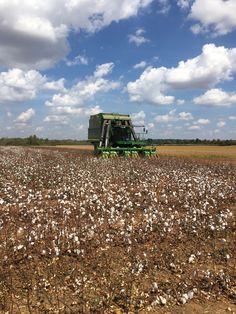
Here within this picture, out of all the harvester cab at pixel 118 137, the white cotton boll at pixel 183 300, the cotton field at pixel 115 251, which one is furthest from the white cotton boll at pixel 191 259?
the harvester cab at pixel 118 137

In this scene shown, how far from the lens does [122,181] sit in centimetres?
1861

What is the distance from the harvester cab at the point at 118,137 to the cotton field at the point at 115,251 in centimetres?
2217

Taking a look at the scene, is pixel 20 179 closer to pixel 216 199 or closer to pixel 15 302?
pixel 216 199

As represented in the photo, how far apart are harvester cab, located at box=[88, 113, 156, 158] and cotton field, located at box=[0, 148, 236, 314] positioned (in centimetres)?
2217

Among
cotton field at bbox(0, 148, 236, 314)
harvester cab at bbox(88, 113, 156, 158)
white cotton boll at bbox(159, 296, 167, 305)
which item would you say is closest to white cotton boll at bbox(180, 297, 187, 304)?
cotton field at bbox(0, 148, 236, 314)

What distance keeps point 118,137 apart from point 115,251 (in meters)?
30.4

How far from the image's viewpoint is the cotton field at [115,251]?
6.73m

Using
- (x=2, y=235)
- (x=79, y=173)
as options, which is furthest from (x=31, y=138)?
(x=2, y=235)

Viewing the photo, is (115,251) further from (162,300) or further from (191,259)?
(162,300)

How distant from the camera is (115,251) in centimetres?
884

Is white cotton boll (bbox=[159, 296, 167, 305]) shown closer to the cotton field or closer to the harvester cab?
the cotton field

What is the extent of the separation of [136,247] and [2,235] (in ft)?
10.1

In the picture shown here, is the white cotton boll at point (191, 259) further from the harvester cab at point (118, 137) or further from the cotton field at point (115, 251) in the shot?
the harvester cab at point (118, 137)

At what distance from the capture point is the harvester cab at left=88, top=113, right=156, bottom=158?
3741 cm
